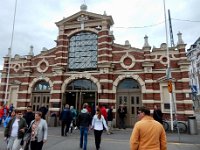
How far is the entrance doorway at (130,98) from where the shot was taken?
16.3 metres

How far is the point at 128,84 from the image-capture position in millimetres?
17062

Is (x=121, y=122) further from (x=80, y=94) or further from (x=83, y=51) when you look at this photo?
(x=83, y=51)

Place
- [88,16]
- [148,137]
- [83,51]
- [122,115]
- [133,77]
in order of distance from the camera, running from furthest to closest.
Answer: [88,16] → [83,51] → [133,77] → [122,115] → [148,137]

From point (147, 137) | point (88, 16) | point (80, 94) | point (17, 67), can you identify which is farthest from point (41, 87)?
point (147, 137)

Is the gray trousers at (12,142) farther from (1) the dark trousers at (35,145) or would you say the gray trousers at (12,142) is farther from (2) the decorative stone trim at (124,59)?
(2) the decorative stone trim at (124,59)

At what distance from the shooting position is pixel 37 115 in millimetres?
5766

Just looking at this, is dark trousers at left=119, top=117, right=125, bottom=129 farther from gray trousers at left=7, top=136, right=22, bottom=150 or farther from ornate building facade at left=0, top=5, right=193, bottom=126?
gray trousers at left=7, top=136, right=22, bottom=150

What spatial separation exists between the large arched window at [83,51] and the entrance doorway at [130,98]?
3344 mm

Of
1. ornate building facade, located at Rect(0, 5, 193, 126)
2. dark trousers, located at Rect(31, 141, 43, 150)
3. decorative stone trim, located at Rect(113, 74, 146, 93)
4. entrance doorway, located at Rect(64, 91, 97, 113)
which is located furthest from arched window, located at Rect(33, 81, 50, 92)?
dark trousers, located at Rect(31, 141, 43, 150)

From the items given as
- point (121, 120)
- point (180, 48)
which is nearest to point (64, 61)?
point (121, 120)

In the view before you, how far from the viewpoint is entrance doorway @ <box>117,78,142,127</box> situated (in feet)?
53.4

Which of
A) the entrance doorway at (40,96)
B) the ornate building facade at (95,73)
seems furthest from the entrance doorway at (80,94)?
the entrance doorway at (40,96)

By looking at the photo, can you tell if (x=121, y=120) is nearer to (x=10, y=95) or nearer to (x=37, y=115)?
(x=37, y=115)

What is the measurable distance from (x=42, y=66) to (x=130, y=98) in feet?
→ 31.6
